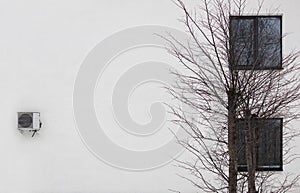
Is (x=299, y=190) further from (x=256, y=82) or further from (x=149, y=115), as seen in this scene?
(x=256, y=82)

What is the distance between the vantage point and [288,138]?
6605 millimetres

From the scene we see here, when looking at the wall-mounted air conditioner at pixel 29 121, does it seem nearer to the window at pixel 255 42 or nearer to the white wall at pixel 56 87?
the white wall at pixel 56 87

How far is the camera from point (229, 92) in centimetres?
413

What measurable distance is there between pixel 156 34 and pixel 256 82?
2.82m

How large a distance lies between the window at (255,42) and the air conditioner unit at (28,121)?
3.26 metres

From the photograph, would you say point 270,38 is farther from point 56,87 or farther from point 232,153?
point 56,87

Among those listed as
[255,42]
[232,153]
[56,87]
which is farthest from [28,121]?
[255,42]

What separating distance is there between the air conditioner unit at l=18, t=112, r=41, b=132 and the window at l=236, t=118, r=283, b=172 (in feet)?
10.2

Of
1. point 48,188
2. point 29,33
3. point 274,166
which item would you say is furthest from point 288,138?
point 29,33

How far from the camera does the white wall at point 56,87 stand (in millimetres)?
6539

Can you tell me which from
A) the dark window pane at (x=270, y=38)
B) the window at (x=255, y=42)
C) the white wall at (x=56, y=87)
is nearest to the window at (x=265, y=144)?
the window at (x=255, y=42)

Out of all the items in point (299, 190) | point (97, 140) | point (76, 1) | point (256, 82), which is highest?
A: point (76, 1)

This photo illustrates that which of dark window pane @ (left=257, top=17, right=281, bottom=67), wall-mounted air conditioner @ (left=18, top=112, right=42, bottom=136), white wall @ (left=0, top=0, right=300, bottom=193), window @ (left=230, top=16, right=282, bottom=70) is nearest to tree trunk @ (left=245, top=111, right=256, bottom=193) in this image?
window @ (left=230, top=16, right=282, bottom=70)

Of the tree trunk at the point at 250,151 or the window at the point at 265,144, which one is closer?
the tree trunk at the point at 250,151
